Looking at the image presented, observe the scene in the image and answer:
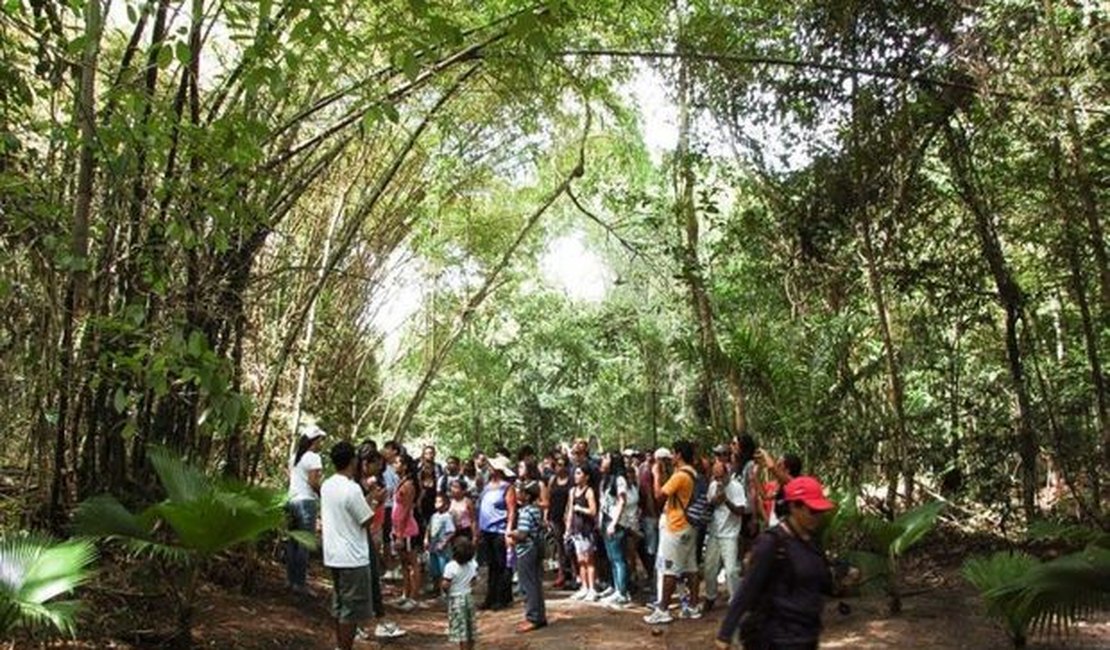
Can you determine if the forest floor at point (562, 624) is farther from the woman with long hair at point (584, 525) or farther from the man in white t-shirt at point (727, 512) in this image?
the man in white t-shirt at point (727, 512)

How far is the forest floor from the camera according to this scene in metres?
6.35

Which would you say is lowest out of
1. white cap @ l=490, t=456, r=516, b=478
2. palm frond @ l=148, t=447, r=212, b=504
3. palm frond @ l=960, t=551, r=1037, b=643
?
palm frond @ l=960, t=551, r=1037, b=643

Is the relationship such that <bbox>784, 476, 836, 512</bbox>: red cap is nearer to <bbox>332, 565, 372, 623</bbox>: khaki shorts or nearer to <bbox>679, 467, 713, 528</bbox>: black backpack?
<bbox>332, 565, 372, 623</bbox>: khaki shorts

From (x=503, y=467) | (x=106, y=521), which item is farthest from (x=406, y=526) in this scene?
(x=106, y=521)

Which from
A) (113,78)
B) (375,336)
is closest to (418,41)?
(113,78)

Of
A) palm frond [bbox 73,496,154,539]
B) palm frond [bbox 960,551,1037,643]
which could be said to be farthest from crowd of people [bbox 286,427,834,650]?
palm frond [bbox 960,551,1037,643]

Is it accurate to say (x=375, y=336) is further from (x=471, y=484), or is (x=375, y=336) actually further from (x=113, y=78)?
(x=113, y=78)

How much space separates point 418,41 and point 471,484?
8440 mm

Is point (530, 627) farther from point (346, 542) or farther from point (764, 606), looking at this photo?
point (764, 606)

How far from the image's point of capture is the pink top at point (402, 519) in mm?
10470

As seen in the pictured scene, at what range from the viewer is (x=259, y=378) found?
9750 mm

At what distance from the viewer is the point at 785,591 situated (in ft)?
12.6

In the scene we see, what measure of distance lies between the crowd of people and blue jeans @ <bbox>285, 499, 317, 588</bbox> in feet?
0.04

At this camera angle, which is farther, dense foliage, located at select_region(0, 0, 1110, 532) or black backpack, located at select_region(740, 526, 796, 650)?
dense foliage, located at select_region(0, 0, 1110, 532)
